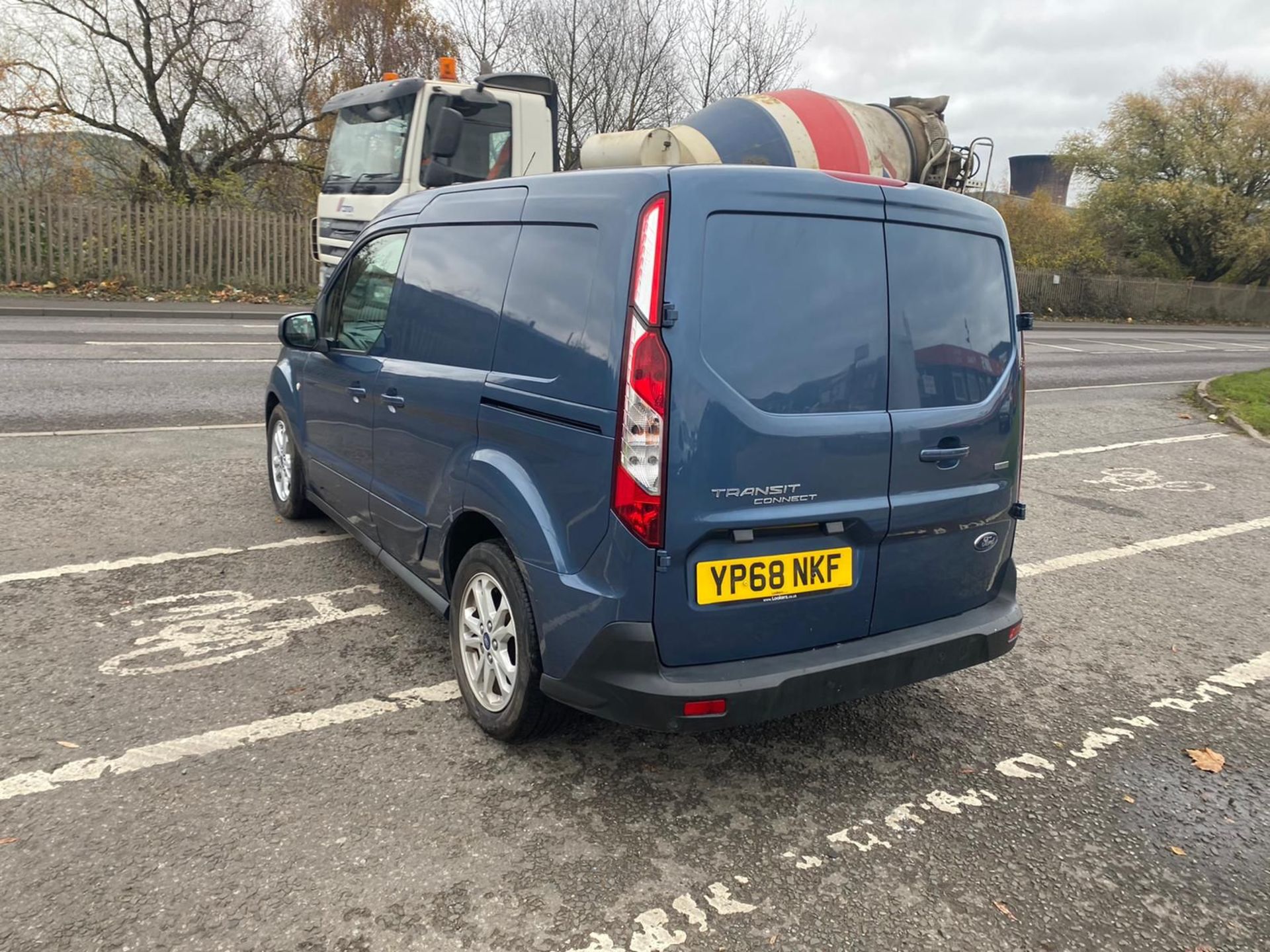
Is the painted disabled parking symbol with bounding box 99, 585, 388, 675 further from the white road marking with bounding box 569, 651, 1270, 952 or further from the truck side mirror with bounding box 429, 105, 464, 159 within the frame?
the truck side mirror with bounding box 429, 105, 464, 159

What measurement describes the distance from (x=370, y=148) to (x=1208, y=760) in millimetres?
10947

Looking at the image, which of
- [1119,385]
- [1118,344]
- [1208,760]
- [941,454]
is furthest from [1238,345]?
[941,454]

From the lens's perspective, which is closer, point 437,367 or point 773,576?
point 773,576

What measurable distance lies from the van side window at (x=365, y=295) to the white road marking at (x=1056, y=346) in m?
19.0

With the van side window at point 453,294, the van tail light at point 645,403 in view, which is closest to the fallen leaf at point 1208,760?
the van tail light at point 645,403

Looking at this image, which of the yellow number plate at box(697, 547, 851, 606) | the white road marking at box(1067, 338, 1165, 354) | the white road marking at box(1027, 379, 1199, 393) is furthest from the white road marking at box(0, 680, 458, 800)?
the white road marking at box(1067, 338, 1165, 354)

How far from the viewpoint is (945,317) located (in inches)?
125

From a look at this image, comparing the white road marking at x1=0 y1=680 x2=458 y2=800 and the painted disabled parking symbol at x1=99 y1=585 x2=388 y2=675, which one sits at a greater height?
the painted disabled parking symbol at x1=99 y1=585 x2=388 y2=675

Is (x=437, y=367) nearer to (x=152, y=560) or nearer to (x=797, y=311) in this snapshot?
(x=797, y=311)

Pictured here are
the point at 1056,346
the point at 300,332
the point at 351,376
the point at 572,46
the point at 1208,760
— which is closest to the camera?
the point at 1208,760

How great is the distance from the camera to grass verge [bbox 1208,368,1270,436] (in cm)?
1141

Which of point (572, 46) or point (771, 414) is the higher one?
point (572, 46)

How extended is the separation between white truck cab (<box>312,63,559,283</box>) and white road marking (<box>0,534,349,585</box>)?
6.66 m

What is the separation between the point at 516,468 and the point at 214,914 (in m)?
1.47
